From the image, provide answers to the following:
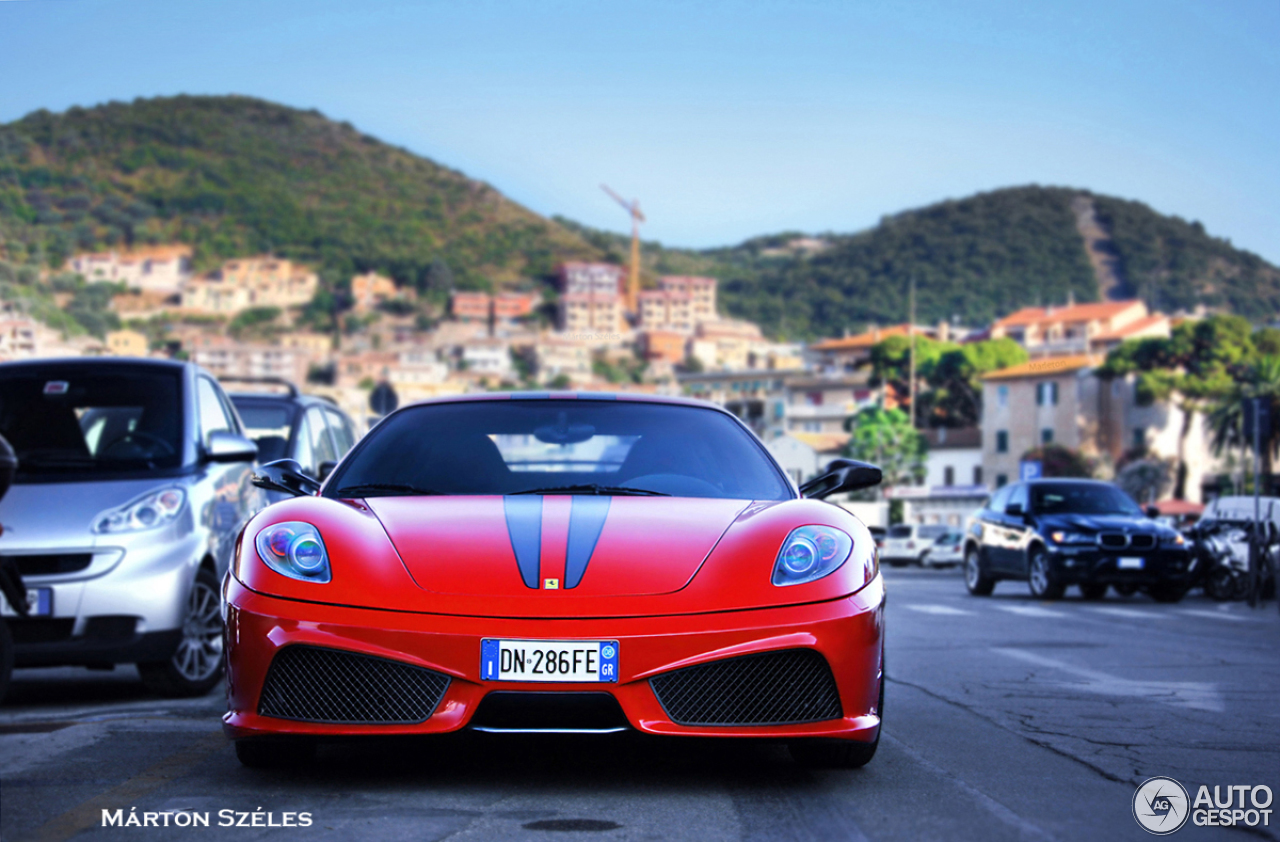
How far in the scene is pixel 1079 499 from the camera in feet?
62.3

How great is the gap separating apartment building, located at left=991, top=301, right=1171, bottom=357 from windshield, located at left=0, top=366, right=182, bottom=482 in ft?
417

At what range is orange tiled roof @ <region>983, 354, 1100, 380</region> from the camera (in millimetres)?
88181

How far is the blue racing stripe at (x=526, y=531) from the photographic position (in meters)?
4.48

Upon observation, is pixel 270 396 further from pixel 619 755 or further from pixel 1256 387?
pixel 1256 387

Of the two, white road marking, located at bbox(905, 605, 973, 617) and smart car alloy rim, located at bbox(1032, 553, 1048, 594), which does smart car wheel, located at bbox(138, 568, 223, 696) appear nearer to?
white road marking, located at bbox(905, 605, 973, 617)

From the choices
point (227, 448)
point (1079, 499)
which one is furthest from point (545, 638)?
point (1079, 499)

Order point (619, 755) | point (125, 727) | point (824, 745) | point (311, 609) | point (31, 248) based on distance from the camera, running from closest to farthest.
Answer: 1. point (311, 609)
2. point (824, 745)
3. point (619, 755)
4. point (125, 727)
5. point (31, 248)

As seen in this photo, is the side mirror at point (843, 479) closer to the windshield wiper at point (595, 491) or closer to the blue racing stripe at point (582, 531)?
the windshield wiper at point (595, 491)

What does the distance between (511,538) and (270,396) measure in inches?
326

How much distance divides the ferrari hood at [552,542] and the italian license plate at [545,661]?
0.18m

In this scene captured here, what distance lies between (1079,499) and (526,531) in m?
15.5

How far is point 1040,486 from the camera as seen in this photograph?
1928 centimetres

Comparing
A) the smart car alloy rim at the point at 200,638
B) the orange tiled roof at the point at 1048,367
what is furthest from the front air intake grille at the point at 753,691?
the orange tiled roof at the point at 1048,367

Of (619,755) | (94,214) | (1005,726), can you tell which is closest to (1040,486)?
(1005,726)
